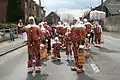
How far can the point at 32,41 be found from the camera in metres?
12.8

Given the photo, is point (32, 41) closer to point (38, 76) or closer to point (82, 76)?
point (38, 76)

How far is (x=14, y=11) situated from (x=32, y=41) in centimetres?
5051

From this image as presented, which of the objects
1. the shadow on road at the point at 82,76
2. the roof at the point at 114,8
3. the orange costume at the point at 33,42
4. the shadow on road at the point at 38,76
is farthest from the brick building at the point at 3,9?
the shadow on road at the point at 82,76

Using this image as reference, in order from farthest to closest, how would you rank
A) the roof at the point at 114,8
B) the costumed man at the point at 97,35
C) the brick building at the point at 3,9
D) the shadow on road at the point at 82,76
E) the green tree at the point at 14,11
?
1. the roof at the point at 114,8
2. the brick building at the point at 3,9
3. the green tree at the point at 14,11
4. the costumed man at the point at 97,35
5. the shadow on road at the point at 82,76

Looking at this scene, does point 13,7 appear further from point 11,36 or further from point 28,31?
point 28,31

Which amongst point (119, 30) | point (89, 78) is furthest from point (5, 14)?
point (89, 78)

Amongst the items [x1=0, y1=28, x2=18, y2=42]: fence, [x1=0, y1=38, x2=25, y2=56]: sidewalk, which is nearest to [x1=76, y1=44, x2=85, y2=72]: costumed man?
[x1=0, y1=38, x2=25, y2=56]: sidewalk

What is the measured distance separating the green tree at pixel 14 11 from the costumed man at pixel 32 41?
49.8 m

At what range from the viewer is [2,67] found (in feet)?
49.5

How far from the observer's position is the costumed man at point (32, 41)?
41.5 ft

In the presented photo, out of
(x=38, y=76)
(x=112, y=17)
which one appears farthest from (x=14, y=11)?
(x=38, y=76)

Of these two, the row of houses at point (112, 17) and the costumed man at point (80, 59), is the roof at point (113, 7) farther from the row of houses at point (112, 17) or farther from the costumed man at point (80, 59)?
the costumed man at point (80, 59)

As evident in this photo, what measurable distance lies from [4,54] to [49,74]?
31.5ft

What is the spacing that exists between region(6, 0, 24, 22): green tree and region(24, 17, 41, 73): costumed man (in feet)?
163
